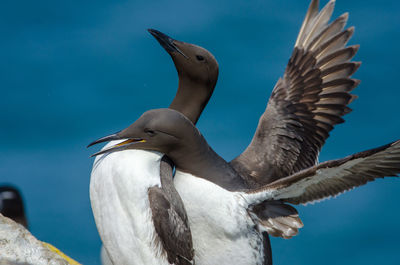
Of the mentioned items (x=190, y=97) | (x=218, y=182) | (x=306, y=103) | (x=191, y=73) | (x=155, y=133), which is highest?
(x=306, y=103)

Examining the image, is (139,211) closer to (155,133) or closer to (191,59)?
(155,133)

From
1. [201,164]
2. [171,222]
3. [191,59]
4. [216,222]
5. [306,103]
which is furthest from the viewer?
[306,103]

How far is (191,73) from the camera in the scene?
4.42 metres

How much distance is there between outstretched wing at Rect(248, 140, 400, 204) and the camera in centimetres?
368

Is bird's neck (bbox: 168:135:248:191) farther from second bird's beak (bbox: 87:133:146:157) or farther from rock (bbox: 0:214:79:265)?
rock (bbox: 0:214:79:265)

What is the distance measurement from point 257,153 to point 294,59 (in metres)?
1.21

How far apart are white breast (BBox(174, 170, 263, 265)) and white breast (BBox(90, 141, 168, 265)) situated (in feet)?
0.87

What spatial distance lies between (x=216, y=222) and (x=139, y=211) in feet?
1.68

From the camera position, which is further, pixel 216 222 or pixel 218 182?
pixel 218 182

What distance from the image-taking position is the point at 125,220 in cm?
366

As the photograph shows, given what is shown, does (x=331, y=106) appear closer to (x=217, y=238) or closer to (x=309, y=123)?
(x=309, y=123)

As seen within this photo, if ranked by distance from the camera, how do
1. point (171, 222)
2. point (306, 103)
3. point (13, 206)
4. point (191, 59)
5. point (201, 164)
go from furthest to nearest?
point (13, 206), point (306, 103), point (191, 59), point (201, 164), point (171, 222)

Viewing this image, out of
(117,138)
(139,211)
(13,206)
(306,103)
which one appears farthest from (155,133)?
(13,206)

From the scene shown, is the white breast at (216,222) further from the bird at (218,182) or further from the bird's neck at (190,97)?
the bird's neck at (190,97)
